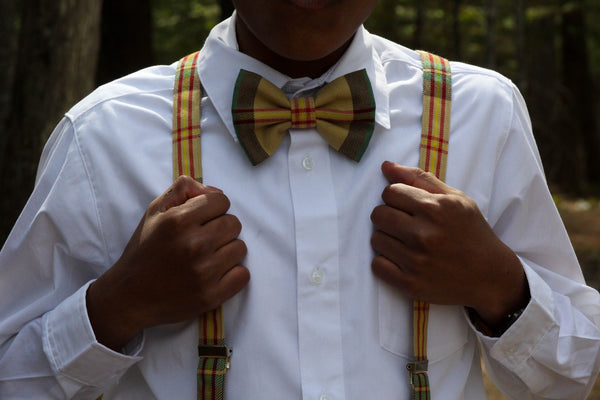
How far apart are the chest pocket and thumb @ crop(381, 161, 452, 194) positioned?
22cm

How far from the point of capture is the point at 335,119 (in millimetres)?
1743

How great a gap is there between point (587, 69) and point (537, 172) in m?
15.3

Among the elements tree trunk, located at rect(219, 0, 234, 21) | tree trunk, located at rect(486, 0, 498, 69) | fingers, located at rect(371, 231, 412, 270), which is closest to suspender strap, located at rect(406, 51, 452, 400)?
fingers, located at rect(371, 231, 412, 270)

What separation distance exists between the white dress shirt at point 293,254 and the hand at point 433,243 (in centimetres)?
6

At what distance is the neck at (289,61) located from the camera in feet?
5.91

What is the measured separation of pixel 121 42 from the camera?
8.82m

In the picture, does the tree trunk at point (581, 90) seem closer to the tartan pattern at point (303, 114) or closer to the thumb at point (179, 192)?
the tartan pattern at point (303, 114)

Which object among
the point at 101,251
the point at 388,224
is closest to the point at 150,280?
the point at 101,251

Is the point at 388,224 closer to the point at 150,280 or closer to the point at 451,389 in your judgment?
the point at 451,389

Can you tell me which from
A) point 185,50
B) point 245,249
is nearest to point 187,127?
point 245,249

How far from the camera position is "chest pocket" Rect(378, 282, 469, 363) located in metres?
1.69

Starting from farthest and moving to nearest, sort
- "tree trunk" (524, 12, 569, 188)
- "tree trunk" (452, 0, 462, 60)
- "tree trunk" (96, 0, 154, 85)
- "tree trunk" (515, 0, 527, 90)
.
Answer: "tree trunk" (452, 0, 462, 60)
"tree trunk" (524, 12, 569, 188)
"tree trunk" (96, 0, 154, 85)
"tree trunk" (515, 0, 527, 90)

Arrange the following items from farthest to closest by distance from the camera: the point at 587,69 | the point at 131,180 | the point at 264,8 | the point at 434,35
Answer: the point at 587,69 < the point at 434,35 < the point at 131,180 < the point at 264,8

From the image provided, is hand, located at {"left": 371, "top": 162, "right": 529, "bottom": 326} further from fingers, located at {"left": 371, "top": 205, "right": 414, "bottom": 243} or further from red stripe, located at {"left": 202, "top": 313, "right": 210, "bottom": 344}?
red stripe, located at {"left": 202, "top": 313, "right": 210, "bottom": 344}
